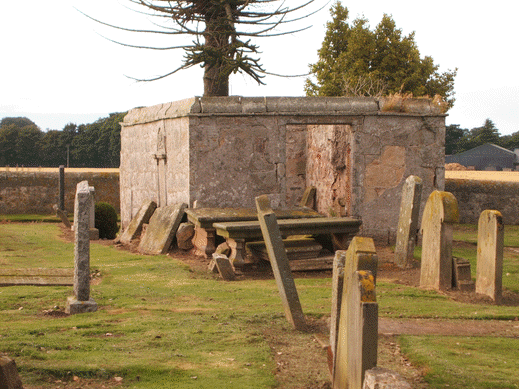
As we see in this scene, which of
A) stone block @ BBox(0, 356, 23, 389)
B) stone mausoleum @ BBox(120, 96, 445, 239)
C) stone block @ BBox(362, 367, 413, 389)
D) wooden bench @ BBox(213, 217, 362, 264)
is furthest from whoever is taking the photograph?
stone mausoleum @ BBox(120, 96, 445, 239)

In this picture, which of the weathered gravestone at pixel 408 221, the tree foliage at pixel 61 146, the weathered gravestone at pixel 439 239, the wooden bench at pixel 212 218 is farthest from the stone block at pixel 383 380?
the tree foliage at pixel 61 146

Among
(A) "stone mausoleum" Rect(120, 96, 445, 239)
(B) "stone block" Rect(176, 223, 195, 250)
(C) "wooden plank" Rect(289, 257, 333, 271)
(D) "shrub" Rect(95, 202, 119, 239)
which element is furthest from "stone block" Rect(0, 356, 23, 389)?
(D) "shrub" Rect(95, 202, 119, 239)

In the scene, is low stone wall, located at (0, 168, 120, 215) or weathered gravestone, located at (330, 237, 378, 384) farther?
low stone wall, located at (0, 168, 120, 215)

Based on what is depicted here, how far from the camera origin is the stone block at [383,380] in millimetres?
3213

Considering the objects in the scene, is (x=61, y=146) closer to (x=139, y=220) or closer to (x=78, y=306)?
(x=139, y=220)

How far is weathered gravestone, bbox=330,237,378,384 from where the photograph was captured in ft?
13.4

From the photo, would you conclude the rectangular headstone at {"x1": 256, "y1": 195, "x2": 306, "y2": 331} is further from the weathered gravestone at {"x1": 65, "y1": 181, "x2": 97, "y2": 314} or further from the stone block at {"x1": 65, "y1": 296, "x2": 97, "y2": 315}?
the stone block at {"x1": 65, "y1": 296, "x2": 97, "y2": 315}

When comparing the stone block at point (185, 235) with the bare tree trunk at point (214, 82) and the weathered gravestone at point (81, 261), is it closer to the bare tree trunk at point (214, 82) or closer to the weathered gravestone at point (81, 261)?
the weathered gravestone at point (81, 261)

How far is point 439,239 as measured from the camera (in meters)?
8.38

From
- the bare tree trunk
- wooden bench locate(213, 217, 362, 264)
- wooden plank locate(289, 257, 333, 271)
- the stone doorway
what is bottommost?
wooden plank locate(289, 257, 333, 271)

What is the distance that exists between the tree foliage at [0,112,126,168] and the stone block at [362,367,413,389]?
58.5 meters

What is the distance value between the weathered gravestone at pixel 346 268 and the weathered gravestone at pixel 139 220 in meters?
9.19

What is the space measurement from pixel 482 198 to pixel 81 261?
13373 mm

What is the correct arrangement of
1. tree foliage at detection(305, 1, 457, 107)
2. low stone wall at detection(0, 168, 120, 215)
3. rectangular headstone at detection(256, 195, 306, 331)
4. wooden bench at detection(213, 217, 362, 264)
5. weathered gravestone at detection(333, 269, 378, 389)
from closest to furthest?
weathered gravestone at detection(333, 269, 378, 389) < rectangular headstone at detection(256, 195, 306, 331) < wooden bench at detection(213, 217, 362, 264) < low stone wall at detection(0, 168, 120, 215) < tree foliage at detection(305, 1, 457, 107)
